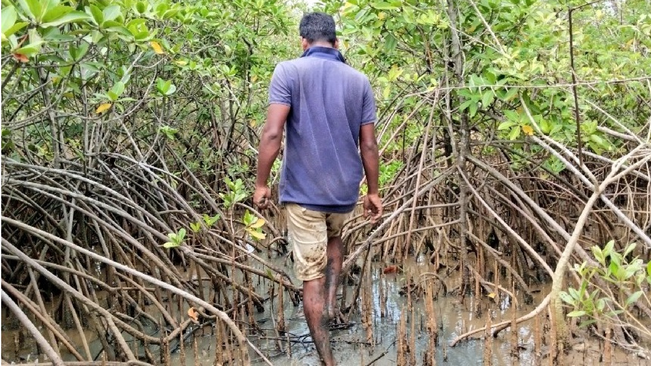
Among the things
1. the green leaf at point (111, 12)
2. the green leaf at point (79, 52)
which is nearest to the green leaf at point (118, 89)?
the green leaf at point (79, 52)

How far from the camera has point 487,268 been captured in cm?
383

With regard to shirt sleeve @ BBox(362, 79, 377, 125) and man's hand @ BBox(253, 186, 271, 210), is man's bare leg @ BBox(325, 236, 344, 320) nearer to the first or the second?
man's hand @ BBox(253, 186, 271, 210)

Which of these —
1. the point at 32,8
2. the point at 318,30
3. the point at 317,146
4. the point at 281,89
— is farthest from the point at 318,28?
the point at 32,8

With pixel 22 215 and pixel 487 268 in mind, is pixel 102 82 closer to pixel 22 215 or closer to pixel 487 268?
pixel 22 215

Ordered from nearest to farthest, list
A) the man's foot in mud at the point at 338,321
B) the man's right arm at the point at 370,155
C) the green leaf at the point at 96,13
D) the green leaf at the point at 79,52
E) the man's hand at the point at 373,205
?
the green leaf at the point at 96,13, the green leaf at the point at 79,52, the man's right arm at the point at 370,155, the man's hand at the point at 373,205, the man's foot in mud at the point at 338,321

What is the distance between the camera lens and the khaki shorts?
7.99ft

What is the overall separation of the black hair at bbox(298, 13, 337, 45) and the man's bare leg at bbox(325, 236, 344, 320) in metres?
0.87

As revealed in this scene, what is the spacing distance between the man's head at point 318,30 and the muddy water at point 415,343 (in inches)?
48.0

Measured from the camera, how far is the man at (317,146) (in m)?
2.35

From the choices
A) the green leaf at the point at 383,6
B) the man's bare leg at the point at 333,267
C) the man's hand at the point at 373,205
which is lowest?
the man's bare leg at the point at 333,267

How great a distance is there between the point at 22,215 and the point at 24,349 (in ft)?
2.98

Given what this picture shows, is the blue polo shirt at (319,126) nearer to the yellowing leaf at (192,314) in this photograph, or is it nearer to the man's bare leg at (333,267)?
the man's bare leg at (333,267)

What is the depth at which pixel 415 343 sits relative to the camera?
9.63 feet

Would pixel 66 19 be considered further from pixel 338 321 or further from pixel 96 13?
pixel 338 321
